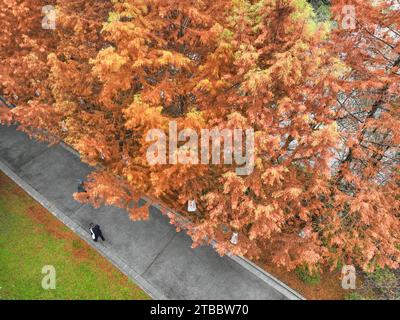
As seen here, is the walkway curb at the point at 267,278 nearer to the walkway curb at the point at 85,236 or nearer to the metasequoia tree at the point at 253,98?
the metasequoia tree at the point at 253,98

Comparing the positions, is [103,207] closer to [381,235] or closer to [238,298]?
[238,298]

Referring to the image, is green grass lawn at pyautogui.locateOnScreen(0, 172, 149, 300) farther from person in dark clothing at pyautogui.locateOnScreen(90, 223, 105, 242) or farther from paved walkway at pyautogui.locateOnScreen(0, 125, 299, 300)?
person in dark clothing at pyautogui.locateOnScreen(90, 223, 105, 242)

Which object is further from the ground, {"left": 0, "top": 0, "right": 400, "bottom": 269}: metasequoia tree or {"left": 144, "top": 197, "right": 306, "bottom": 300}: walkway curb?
{"left": 0, "top": 0, "right": 400, "bottom": 269}: metasequoia tree

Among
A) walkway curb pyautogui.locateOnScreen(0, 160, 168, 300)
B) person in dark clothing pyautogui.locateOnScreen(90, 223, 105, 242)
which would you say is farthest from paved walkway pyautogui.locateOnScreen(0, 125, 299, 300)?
person in dark clothing pyautogui.locateOnScreen(90, 223, 105, 242)

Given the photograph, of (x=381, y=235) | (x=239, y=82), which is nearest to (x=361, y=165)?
(x=381, y=235)

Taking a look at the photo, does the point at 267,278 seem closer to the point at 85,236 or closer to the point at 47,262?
the point at 85,236

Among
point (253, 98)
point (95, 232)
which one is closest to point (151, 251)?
point (95, 232)

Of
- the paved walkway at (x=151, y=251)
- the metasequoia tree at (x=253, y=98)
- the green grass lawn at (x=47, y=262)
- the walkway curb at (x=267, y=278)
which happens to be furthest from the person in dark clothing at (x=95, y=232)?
the walkway curb at (x=267, y=278)
